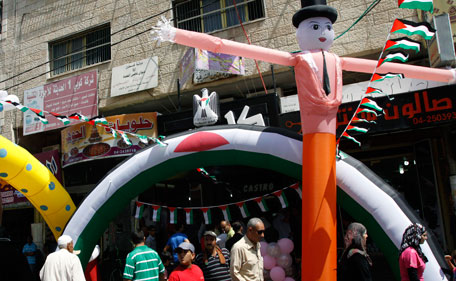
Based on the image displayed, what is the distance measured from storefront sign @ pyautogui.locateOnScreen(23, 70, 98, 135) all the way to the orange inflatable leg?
9003 millimetres

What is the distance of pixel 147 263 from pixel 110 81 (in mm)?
8291

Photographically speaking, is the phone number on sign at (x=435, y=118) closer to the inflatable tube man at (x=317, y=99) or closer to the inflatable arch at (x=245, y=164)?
the inflatable tube man at (x=317, y=99)

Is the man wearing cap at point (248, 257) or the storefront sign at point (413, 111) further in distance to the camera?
the storefront sign at point (413, 111)

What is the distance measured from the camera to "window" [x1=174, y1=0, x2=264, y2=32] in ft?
37.2

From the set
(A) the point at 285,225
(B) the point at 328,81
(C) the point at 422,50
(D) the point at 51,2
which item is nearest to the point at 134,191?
(B) the point at 328,81

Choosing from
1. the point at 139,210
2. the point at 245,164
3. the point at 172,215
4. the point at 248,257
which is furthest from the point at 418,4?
the point at 139,210

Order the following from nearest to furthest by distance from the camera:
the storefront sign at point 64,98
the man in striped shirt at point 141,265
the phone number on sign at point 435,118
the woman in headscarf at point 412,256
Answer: the woman in headscarf at point 412,256, the man in striped shirt at point 141,265, the phone number on sign at point 435,118, the storefront sign at point 64,98

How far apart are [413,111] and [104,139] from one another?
8.09m

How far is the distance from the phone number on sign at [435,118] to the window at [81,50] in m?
9.31

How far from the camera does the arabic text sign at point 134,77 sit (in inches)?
480

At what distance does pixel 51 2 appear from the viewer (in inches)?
576

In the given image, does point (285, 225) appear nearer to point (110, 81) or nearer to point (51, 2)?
point (110, 81)

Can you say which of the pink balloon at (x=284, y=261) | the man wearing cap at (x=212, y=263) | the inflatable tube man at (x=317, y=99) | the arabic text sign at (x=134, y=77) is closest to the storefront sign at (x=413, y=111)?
the inflatable tube man at (x=317, y=99)

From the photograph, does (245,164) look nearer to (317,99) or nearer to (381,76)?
(317,99)
